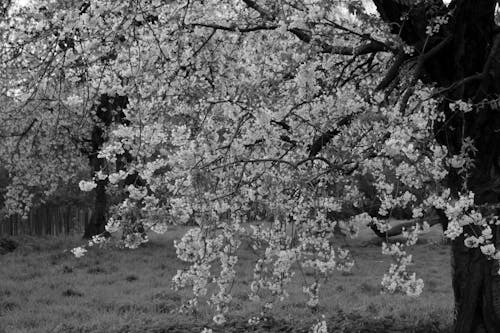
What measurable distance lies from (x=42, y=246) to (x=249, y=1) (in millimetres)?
17853

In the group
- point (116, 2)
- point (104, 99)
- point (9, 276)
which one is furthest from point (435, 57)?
point (104, 99)

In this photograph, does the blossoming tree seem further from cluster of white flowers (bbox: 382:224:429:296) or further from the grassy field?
the grassy field

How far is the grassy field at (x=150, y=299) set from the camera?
977 centimetres

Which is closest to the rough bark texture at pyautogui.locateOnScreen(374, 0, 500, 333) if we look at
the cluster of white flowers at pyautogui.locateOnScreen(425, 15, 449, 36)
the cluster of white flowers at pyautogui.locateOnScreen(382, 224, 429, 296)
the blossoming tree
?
the blossoming tree

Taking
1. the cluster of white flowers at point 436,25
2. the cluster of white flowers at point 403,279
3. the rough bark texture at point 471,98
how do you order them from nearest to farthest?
the cluster of white flowers at point 436,25 → the cluster of white flowers at point 403,279 → the rough bark texture at point 471,98

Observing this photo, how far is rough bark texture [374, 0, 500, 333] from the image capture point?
666 centimetres

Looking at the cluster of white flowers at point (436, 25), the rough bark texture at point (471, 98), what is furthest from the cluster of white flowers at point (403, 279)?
the cluster of white flowers at point (436, 25)

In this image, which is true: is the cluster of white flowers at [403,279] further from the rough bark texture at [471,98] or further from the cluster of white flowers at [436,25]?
the cluster of white flowers at [436,25]

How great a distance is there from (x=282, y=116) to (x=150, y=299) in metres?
8.59

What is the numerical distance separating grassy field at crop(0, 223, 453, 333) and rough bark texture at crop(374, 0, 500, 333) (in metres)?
1.13

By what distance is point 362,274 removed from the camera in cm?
1758

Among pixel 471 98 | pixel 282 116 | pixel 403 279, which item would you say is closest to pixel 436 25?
pixel 471 98

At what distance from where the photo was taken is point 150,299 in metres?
13.0

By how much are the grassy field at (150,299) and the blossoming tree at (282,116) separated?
1198 millimetres
